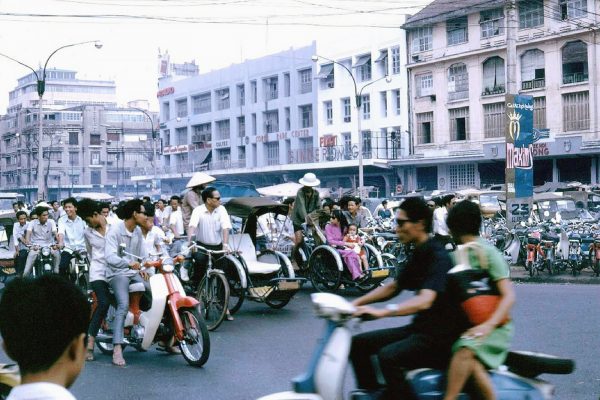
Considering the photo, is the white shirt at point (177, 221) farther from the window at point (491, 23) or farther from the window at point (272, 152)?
the window at point (272, 152)

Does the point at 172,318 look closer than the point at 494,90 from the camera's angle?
Yes

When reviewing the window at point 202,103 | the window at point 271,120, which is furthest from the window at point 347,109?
the window at point 202,103

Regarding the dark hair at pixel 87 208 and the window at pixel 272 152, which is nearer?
the dark hair at pixel 87 208

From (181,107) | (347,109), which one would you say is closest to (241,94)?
(181,107)

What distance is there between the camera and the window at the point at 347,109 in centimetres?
5322

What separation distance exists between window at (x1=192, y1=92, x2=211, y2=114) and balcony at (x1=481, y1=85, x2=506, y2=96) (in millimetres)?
30272

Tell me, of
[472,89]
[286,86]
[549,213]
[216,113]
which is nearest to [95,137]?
[216,113]

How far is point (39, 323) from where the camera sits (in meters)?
2.23

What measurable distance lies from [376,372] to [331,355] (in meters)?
0.46

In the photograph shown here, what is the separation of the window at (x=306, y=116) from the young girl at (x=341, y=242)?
4335 centimetres

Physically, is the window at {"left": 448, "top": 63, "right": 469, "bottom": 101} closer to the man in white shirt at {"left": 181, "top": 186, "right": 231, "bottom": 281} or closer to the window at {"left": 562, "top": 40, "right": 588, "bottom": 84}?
the window at {"left": 562, "top": 40, "right": 588, "bottom": 84}

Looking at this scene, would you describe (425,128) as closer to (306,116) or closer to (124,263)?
(306,116)

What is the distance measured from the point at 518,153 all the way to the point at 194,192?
340 inches

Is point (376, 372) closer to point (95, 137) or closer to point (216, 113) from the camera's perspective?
point (216, 113)
